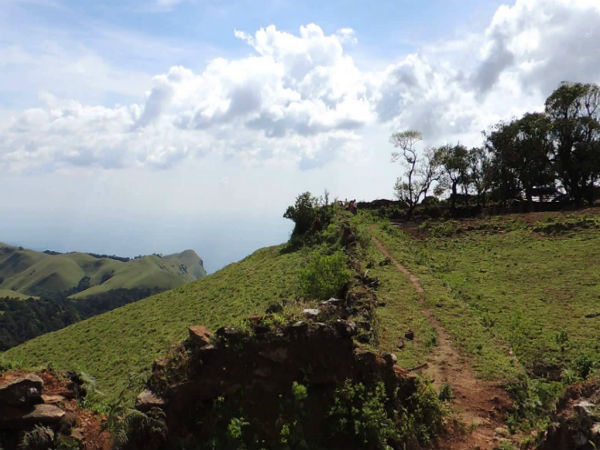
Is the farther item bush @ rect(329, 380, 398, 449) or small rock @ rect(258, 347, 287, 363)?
small rock @ rect(258, 347, 287, 363)

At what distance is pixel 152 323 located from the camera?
3278cm

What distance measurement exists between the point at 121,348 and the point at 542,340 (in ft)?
84.3

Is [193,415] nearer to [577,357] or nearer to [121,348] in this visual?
[577,357]

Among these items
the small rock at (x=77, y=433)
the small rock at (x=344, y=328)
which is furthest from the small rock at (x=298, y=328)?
the small rock at (x=77, y=433)

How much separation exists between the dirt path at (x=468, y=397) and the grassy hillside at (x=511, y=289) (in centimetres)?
64

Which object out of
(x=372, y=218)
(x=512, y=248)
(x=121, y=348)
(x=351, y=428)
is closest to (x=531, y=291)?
(x=512, y=248)

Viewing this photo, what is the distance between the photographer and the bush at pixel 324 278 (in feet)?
80.5

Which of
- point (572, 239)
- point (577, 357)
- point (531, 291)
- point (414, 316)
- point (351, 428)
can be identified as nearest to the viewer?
point (351, 428)

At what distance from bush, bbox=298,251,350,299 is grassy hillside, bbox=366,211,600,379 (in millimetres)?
3130

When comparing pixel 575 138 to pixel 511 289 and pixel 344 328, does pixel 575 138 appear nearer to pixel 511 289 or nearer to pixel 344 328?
pixel 511 289

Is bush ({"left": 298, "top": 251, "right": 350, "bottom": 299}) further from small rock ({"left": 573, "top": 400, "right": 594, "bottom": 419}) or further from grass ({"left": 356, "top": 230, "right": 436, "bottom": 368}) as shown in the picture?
small rock ({"left": 573, "top": 400, "right": 594, "bottom": 419})

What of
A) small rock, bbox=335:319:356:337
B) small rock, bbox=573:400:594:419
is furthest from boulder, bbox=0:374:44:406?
small rock, bbox=573:400:594:419

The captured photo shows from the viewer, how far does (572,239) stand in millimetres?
35969

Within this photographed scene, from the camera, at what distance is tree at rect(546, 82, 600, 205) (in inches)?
2045
